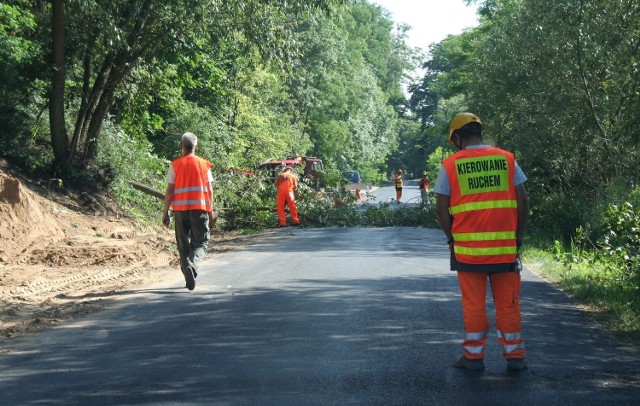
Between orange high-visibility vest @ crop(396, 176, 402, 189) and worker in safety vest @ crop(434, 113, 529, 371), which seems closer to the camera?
worker in safety vest @ crop(434, 113, 529, 371)

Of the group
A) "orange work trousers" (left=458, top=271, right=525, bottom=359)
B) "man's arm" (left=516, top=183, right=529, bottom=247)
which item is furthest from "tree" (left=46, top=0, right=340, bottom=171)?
"orange work trousers" (left=458, top=271, right=525, bottom=359)

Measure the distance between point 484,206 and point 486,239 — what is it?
0.24 m

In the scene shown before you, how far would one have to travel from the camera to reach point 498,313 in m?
6.57

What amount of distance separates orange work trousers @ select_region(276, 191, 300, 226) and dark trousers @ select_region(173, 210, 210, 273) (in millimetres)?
12425

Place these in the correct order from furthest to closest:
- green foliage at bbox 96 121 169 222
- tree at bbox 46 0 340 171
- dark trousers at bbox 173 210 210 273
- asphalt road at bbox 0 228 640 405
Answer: green foliage at bbox 96 121 169 222
tree at bbox 46 0 340 171
dark trousers at bbox 173 210 210 273
asphalt road at bbox 0 228 640 405

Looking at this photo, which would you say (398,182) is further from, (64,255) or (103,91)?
(64,255)

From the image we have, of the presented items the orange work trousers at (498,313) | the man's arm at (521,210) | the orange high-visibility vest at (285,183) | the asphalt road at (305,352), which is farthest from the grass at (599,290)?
the orange high-visibility vest at (285,183)

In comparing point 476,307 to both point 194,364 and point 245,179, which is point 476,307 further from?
point 245,179

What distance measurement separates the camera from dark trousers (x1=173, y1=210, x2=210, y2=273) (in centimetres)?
1102

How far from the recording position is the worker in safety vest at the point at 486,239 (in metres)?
6.46

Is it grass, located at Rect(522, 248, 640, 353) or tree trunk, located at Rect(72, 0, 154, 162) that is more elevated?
tree trunk, located at Rect(72, 0, 154, 162)

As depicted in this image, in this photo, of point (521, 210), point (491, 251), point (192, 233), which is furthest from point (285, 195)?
point (491, 251)

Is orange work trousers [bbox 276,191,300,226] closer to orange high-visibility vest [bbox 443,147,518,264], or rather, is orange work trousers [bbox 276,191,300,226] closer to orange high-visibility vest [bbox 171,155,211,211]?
orange high-visibility vest [bbox 171,155,211,211]

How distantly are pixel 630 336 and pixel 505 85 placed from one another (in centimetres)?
2067
